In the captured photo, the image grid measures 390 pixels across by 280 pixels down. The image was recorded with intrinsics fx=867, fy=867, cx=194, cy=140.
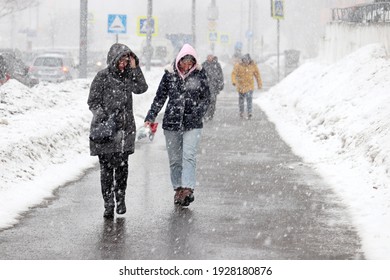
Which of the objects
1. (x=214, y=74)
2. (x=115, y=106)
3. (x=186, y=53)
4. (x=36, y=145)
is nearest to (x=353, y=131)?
(x=36, y=145)

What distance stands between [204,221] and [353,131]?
18.1 feet

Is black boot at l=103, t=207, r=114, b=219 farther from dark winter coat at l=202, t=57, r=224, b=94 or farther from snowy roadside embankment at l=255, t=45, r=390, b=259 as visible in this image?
dark winter coat at l=202, t=57, r=224, b=94

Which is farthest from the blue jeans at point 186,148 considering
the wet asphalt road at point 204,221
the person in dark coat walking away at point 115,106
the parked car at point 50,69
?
the parked car at point 50,69

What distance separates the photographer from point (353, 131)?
13.5 meters

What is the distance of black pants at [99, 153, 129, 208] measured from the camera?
871cm

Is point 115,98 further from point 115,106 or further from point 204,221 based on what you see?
point 204,221

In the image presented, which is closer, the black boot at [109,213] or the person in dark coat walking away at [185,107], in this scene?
the black boot at [109,213]

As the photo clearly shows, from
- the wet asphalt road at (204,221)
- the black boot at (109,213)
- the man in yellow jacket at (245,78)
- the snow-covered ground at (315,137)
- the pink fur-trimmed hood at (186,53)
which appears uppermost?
the pink fur-trimmed hood at (186,53)

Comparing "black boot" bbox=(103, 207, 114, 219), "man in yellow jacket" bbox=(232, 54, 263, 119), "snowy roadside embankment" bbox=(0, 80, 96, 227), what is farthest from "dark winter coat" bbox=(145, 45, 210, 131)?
"man in yellow jacket" bbox=(232, 54, 263, 119)

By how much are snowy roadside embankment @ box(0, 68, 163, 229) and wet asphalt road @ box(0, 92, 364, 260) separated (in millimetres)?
233

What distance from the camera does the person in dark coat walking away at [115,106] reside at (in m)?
8.53

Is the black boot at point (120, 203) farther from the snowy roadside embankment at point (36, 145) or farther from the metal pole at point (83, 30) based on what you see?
the metal pole at point (83, 30)

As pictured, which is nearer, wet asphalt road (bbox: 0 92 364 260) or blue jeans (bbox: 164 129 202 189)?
wet asphalt road (bbox: 0 92 364 260)
